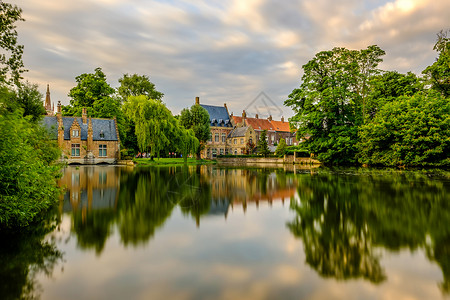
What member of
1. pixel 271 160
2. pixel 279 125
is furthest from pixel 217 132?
pixel 271 160

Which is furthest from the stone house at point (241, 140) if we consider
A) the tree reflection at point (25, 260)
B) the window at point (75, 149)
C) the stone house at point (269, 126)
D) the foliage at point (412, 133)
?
the tree reflection at point (25, 260)

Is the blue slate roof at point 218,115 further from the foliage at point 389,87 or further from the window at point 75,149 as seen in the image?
the foliage at point 389,87

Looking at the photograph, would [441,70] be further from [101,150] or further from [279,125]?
[279,125]

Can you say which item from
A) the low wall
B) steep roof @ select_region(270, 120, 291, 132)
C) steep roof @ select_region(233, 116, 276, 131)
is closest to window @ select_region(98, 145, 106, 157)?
the low wall

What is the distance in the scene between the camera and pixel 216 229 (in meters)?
6.58

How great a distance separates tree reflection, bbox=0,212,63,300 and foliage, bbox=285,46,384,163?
33.8m

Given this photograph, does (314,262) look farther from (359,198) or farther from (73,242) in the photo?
(359,198)

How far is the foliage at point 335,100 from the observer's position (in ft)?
117

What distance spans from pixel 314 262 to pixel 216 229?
259cm

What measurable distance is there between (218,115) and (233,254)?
74369mm

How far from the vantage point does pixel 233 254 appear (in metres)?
4.91

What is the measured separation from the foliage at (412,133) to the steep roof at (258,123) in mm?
47778

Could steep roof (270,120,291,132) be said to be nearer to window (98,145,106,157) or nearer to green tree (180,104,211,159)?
green tree (180,104,211,159)

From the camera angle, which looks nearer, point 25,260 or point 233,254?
point 25,260
